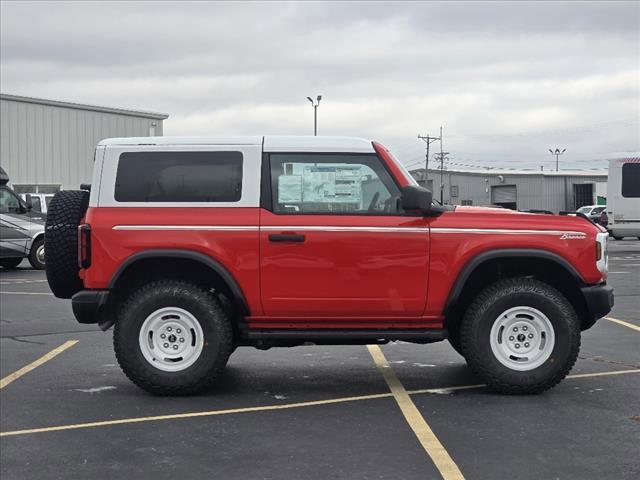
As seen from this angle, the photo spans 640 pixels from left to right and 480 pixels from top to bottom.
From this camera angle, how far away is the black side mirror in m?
6.73

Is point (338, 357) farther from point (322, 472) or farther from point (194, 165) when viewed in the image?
point (322, 472)

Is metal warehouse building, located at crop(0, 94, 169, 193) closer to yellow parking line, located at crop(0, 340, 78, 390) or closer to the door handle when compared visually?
yellow parking line, located at crop(0, 340, 78, 390)

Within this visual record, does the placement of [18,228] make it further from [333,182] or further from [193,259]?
[333,182]

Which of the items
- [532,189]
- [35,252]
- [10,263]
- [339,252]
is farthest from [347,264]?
→ [532,189]

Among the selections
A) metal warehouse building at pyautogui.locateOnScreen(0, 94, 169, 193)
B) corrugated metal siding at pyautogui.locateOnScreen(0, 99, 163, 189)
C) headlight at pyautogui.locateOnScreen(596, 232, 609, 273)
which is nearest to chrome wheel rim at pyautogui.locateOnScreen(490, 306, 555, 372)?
headlight at pyautogui.locateOnScreen(596, 232, 609, 273)

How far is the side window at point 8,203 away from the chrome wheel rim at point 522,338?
1520 cm

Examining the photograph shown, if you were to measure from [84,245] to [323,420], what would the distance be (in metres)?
2.32

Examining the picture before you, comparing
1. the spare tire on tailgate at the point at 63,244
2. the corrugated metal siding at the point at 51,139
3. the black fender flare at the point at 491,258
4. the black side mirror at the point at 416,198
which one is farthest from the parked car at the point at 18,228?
the corrugated metal siding at the point at 51,139

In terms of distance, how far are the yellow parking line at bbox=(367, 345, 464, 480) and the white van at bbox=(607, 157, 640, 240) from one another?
21.0 meters

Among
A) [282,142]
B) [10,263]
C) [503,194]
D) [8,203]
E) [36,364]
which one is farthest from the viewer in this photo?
[503,194]

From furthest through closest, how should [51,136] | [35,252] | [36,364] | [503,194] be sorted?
[503,194] → [51,136] → [35,252] → [36,364]

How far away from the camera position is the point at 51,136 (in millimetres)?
41562

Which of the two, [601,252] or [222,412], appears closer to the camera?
[222,412]

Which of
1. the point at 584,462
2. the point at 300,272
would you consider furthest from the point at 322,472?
the point at 300,272
